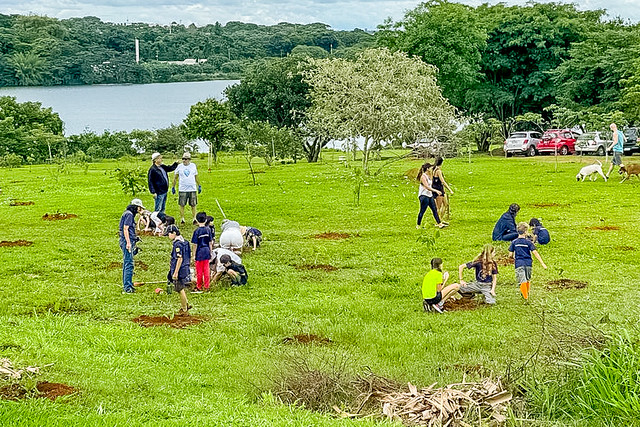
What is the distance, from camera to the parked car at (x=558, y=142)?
163ft

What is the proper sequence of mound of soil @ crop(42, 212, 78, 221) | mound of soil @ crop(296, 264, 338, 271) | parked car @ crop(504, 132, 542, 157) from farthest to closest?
parked car @ crop(504, 132, 542, 157)
mound of soil @ crop(42, 212, 78, 221)
mound of soil @ crop(296, 264, 338, 271)

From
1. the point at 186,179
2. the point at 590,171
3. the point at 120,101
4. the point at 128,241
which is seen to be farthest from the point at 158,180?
the point at 120,101

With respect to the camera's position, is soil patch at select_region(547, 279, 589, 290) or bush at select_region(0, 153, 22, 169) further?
bush at select_region(0, 153, 22, 169)

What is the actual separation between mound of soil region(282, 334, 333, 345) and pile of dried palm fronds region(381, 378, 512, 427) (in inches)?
108

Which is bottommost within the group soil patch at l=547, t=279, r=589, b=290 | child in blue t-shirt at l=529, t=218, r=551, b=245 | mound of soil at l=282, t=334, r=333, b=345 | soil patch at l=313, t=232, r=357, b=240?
mound of soil at l=282, t=334, r=333, b=345

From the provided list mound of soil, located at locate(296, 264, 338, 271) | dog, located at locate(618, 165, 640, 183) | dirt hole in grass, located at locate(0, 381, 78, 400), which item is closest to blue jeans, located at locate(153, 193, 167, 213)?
mound of soil, located at locate(296, 264, 338, 271)

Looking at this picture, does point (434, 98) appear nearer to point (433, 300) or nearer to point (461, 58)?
point (461, 58)

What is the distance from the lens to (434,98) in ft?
112

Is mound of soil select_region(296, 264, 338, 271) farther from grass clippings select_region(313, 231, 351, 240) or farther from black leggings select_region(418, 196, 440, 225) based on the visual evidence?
black leggings select_region(418, 196, 440, 225)

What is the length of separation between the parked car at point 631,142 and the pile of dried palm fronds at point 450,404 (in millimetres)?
41216

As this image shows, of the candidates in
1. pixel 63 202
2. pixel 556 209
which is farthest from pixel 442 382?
pixel 63 202

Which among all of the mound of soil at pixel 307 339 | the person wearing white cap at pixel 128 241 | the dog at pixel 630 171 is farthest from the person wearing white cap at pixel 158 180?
the dog at pixel 630 171

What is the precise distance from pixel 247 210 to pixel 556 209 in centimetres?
961

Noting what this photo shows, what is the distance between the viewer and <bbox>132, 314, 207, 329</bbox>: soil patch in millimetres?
11945
